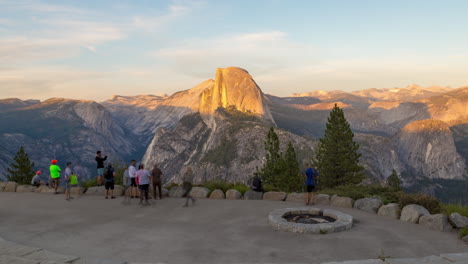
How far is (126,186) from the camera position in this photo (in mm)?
24297

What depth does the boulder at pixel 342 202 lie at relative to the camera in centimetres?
1930

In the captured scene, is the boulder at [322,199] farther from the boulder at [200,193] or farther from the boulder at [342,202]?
the boulder at [200,193]

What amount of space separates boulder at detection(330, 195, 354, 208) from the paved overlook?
0.77 metres

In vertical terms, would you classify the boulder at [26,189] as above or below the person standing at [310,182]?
below

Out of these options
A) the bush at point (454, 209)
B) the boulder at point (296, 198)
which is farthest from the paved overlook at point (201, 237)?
the bush at point (454, 209)

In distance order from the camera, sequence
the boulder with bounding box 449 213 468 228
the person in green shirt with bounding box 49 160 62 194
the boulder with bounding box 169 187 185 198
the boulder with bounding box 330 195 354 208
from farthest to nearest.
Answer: the person in green shirt with bounding box 49 160 62 194 → the boulder with bounding box 169 187 185 198 → the boulder with bounding box 330 195 354 208 → the boulder with bounding box 449 213 468 228

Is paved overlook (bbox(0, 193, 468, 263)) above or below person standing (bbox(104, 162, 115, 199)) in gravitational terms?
below

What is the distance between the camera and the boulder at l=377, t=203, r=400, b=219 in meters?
16.9

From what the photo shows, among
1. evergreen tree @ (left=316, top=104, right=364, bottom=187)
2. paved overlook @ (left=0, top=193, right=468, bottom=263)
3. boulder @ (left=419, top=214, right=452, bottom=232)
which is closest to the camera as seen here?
paved overlook @ (left=0, top=193, right=468, bottom=263)

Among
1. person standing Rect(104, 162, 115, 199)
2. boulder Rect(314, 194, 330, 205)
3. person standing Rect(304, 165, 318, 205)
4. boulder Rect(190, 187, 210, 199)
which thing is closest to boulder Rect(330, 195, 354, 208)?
boulder Rect(314, 194, 330, 205)

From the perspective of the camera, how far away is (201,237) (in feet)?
46.4

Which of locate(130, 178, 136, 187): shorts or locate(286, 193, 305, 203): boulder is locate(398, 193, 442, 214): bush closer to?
locate(286, 193, 305, 203): boulder

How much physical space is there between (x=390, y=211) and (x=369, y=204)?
140cm

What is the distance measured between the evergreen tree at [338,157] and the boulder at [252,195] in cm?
3566
